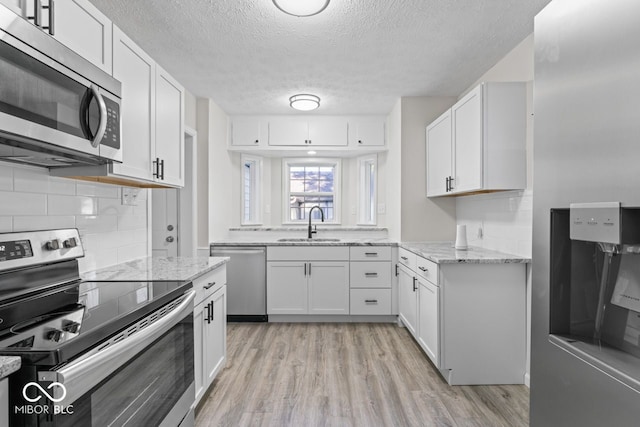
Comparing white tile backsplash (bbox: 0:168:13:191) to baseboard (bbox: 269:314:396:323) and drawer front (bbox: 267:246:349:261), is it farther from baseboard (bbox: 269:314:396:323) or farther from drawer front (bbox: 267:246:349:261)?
baseboard (bbox: 269:314:396:323)

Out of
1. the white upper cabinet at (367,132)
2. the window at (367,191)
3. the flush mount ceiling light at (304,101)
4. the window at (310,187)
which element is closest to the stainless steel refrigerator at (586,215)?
the flush mount ceiling light at (304,101)

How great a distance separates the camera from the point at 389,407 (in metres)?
2.07

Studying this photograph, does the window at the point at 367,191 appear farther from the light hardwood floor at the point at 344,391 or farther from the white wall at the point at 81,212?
the white wall at the point at 81,212

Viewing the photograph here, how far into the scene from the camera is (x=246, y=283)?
146 inches

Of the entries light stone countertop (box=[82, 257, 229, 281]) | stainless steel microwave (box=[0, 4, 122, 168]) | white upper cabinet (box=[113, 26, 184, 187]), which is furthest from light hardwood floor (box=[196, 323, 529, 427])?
stainless steel microwave (box=[0, 4, 122, 168])

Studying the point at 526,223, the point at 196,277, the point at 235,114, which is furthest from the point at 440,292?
the point at 235,114

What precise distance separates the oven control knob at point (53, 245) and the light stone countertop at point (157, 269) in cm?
28

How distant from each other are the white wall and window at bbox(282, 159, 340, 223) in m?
2.50

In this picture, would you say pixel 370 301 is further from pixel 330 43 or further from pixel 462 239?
pixel 330 43

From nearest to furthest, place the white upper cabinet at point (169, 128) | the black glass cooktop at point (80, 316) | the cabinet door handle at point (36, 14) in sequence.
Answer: the black glass cooktop at point (80, 316), the cabinet door handle at point (36, 14), the white upper cabinet at point (169, 128)

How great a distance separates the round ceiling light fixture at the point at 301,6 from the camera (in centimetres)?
193

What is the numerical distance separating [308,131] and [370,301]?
2.08 meters

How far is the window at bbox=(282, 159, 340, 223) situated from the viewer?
188 inches

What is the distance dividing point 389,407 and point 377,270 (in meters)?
1.71
